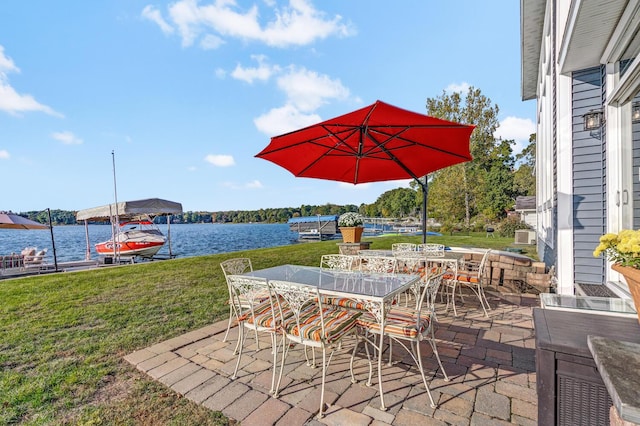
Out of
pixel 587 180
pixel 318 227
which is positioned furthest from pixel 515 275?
pixel 318 227

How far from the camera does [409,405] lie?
1975 mm

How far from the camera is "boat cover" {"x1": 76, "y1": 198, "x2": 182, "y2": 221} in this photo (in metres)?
11.6

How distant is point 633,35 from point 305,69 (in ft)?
31.4

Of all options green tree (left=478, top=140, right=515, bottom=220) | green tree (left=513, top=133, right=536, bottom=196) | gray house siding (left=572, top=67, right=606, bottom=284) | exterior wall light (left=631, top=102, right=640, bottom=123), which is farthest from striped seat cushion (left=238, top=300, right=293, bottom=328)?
green tree (left=478, top=140, right=515, bottom=220)

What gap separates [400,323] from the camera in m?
2.26

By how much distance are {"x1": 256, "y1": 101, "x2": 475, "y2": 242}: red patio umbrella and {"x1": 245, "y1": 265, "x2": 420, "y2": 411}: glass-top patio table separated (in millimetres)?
1407

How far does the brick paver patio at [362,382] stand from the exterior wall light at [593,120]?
2.26 m

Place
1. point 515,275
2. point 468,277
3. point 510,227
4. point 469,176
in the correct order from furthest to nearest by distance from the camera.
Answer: point 469,176
point 510,227
point 515,275
point 468,277

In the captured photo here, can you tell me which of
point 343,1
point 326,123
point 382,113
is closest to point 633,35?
point 382,113

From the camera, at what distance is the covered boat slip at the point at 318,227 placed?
91.3 feet

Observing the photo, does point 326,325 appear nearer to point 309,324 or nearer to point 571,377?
point 309,324

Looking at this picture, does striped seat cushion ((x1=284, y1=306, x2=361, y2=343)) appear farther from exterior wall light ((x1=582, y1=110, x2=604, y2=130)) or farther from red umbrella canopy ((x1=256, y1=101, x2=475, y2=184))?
→ exterior wall light ((x1=582, y1=110, x2=604, y2=130))

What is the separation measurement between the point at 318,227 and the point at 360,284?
85.9ft

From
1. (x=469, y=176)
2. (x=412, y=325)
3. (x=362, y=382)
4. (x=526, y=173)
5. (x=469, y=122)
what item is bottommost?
(x=362, y=382)
